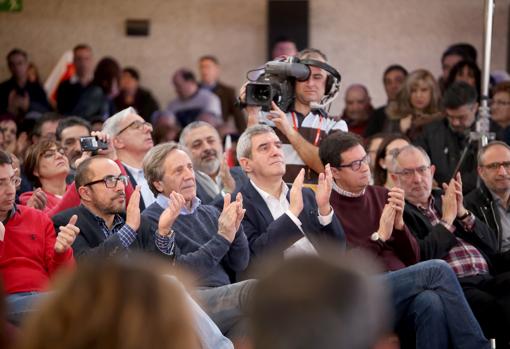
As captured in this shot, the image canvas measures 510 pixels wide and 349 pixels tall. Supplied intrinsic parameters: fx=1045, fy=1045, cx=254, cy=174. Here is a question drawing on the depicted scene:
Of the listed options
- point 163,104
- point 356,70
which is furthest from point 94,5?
point 356,70

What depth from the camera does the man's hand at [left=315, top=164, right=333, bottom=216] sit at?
4.20 meters

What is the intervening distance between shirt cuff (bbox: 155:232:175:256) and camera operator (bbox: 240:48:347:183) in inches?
39.4

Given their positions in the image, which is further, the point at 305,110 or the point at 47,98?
the point at 47,98

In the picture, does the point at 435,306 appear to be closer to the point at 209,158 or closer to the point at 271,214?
the point at 271,214

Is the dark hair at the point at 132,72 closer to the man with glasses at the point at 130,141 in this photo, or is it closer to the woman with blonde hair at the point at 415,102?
the woman with blonde hair at the point at 415,102

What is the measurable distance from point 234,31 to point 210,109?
42.2 inches

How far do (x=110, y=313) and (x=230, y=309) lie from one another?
224 cm

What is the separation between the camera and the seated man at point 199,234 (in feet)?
12.6

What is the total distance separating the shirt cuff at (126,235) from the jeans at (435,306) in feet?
3.29

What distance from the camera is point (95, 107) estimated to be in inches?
287

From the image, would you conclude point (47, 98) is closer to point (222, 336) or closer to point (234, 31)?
point (234, 31)

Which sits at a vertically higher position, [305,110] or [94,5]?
[94,5]

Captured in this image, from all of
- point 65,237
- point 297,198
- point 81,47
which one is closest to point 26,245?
point 65,237

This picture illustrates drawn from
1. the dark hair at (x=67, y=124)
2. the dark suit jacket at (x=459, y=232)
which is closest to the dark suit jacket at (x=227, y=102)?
the dark hair at (x=67, y=124)
